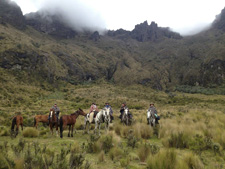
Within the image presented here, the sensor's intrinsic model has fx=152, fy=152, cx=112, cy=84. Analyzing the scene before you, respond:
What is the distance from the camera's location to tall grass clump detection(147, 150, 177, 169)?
15.9 ft

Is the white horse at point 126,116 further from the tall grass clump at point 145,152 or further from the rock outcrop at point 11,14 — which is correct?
the rock outcrop at point 11,14

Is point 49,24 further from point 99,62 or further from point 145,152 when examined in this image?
point 145,152

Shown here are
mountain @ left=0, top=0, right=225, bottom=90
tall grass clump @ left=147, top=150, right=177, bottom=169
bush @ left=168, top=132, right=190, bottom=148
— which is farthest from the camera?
mountain @ left=0, top=0, right=225, bottom=90

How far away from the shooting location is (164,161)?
493 cm

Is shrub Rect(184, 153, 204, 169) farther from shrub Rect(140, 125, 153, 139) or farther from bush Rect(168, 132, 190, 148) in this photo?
shrub Rect(140, 125, 153, 139)

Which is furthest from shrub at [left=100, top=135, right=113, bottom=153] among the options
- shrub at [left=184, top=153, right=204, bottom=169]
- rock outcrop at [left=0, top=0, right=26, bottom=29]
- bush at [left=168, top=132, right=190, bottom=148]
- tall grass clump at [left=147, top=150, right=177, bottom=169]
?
rock outcrop at [left=0, top=0, right=26, bottom=29]

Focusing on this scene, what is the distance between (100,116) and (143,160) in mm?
6252

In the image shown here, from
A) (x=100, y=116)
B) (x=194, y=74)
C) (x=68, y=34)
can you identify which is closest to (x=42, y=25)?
(x=68, y=34)

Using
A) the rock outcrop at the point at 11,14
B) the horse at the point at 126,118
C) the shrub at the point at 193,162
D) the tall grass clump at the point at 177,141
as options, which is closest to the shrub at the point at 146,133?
the tall grass clump at the point at 177,141

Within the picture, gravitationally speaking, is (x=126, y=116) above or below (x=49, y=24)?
below

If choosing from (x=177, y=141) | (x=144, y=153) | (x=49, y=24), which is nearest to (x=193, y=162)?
(x=144, y=153)

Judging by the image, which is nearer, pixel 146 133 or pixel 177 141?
pixel 177 141

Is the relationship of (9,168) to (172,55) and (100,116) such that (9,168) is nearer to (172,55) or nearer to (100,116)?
(100,116)

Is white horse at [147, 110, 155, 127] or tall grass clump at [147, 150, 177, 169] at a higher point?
white horse at [147, 110, 155, 127]
